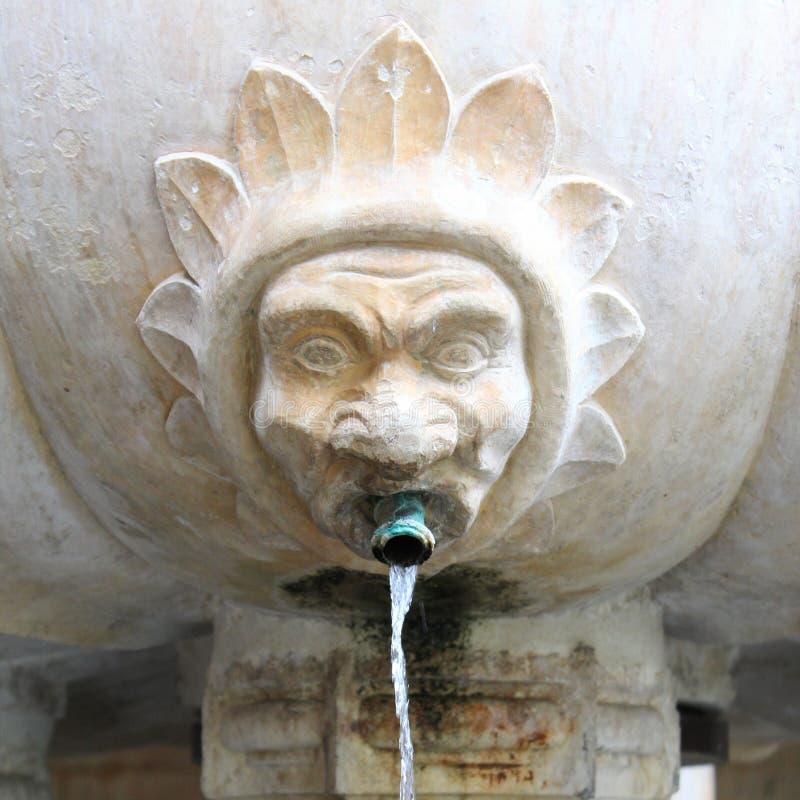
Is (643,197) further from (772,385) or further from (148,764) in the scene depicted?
(148,764)

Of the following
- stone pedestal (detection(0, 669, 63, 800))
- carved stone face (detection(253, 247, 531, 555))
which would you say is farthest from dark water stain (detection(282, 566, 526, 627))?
stone pedestal (detection(0, 669, 63, 800))

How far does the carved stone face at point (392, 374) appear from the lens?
1374 mm

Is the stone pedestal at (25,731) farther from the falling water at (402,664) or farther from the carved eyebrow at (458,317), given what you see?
the carved eyebrow at (458,317)

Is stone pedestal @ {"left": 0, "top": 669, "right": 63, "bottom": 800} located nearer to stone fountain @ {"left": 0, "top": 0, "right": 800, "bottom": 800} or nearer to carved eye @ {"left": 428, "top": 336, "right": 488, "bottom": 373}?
stone fountain @ {"left": 0, "top": 0, "right": 800, "bottom": 800}

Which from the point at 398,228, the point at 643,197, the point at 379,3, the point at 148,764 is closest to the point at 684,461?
the point at 643,197

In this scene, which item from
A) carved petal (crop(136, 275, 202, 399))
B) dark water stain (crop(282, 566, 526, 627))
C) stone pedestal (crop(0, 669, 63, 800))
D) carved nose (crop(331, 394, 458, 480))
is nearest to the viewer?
carved nose (crop(331, 394, 458, 480))

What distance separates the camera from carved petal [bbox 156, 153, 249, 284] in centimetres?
142

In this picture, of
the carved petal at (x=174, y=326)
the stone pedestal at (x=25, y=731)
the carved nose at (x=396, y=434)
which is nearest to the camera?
the carved nose at (x=396, y=434)

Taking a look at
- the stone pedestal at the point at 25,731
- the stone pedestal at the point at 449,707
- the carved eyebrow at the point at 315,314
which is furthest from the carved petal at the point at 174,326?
the stone pedestal at the point at 25,731

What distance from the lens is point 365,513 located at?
1466mm

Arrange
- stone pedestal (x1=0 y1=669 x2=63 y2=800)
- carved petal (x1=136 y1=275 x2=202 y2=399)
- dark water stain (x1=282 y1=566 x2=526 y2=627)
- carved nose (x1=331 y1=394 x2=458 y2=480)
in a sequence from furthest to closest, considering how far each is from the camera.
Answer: stone pedestal (x1=0 y1=669 x2=63 y2=800) < dark water stain (x1=282 y1=566 x2=526 y2=627) < carved petal (x1=136 y1=275 x2=202 y2=399) < carved nose (x1=331 y1=394 x2=458 y2=480)

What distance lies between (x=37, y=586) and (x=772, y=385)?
2.65ft

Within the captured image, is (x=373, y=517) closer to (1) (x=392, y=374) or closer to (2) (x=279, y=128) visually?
(1) (x=392, y=374)

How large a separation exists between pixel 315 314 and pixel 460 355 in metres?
0.13
